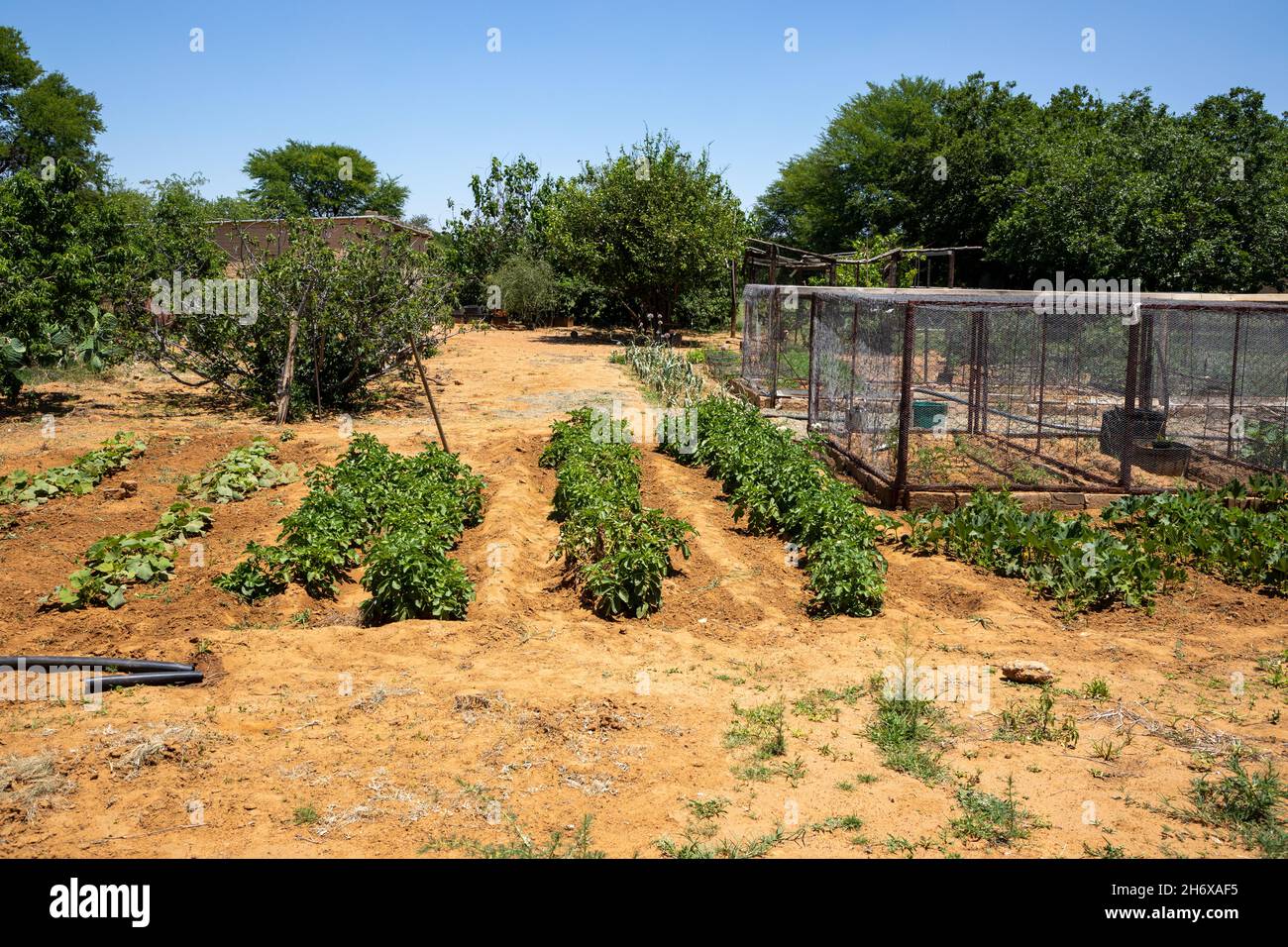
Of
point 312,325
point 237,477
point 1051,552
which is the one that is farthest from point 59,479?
point 1051,552

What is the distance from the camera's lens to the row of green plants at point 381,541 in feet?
25.2

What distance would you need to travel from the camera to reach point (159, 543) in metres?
8.62

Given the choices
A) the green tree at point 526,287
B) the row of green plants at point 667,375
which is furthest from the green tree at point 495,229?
the row of green plants at point 667,375

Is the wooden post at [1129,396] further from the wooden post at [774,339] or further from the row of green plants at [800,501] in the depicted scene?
the wooden post at [774,339]

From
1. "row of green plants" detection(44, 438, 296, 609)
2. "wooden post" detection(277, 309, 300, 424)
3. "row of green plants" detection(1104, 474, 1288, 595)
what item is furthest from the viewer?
"wooden post" detection(277, 309, 300, 424)

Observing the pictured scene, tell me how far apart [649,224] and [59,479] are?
1862cm

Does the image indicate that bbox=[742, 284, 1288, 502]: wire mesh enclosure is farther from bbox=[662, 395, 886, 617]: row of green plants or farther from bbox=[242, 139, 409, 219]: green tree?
bbox=[242, 139, 409, 219]: green tree

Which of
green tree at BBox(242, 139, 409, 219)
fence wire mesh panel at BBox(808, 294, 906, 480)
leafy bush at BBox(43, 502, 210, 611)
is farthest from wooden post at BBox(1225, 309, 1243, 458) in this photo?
green tree at BBox(242, 139, 409, 219)

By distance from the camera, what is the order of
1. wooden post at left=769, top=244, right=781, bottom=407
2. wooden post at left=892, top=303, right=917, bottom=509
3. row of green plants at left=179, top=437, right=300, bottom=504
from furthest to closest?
wooden post at left=769, top=244, right=781, bottom=407 < row of green plants at left=179, top=437, right=300, bottom=504 < wooden post at left=892, top=303, right=917, bottom=509

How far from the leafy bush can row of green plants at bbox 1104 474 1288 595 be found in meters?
8.10

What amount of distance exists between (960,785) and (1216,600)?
4.18 m

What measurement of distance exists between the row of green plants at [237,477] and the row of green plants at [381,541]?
1.13 m

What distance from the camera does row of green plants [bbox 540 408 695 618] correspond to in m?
7.90

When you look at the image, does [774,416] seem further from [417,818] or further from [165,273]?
[417,818]
